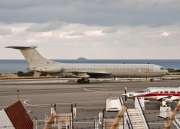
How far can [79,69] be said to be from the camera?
7562 centimetres

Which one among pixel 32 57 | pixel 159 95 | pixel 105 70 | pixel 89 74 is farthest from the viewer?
pixel 105 70

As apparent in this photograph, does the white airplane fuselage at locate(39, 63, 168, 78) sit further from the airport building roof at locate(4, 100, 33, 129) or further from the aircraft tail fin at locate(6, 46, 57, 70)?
the airport building roof at locate(4, 100, 33, 129)

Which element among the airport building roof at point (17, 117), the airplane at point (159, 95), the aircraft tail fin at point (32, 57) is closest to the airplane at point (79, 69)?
the aircraft tail fin at point (32, 57)

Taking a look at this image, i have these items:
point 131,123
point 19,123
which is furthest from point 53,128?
point 131,123

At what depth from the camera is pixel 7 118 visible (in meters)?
18.8

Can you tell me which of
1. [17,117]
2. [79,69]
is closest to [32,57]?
[79,69]

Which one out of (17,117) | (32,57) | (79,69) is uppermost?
(32,57)

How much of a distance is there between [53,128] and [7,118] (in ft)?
8.39

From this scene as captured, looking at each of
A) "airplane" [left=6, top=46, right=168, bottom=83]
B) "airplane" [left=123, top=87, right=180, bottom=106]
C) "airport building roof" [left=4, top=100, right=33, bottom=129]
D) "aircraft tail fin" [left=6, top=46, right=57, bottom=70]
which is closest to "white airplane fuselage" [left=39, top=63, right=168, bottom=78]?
"airplane" [left=6, top=46, right=168, bottom=83]

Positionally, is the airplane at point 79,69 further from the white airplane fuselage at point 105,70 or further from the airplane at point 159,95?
the airplane at point 159,95

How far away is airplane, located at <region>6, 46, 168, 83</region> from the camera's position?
74.5 meters

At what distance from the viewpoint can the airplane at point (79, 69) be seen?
74.5 meters

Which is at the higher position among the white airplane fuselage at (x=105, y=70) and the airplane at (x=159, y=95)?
the white airplane fuselage at (x=105, y=70)

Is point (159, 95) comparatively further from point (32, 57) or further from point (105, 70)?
point (32, 57)
